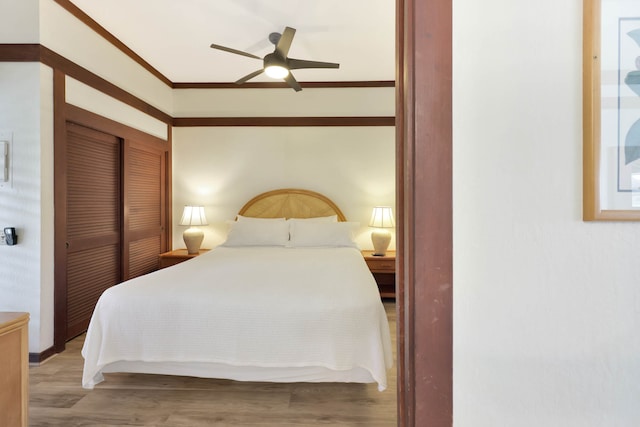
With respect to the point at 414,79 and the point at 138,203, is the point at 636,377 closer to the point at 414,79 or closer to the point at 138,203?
the point at 414,79

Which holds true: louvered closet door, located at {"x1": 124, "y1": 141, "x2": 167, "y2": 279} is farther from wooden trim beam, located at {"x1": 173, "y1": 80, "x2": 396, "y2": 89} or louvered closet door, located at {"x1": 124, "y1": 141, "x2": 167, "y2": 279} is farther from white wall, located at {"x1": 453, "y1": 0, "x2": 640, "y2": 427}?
white wall, located at {"x1": 453, "y1": 0, "x2": 640, "y2": 427}

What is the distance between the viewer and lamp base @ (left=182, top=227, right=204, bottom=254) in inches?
158

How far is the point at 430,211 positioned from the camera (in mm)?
612

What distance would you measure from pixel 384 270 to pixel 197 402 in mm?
2388

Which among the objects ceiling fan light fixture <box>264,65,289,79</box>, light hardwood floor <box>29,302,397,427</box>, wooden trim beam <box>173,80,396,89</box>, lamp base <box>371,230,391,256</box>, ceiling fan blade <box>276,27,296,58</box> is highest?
wooden trim beam <box>173,80,396,89</box>

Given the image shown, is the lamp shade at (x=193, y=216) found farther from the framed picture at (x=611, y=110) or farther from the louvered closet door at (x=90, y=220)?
the framed picture at (x=611, y=110)

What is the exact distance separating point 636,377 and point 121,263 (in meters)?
3.96

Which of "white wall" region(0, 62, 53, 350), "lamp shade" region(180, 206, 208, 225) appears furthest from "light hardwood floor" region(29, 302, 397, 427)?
"lamp shade" region(180, 206, 208, 225)

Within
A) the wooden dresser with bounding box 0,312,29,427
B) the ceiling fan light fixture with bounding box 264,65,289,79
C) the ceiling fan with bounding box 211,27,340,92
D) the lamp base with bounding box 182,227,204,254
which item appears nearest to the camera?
the wooden dresser with bounding box 0,312,29,427

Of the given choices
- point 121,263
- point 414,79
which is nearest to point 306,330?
point 414,79

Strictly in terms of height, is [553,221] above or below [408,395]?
above

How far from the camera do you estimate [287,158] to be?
4320mm

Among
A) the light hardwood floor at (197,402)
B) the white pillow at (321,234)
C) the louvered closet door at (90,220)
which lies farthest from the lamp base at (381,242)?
the louvered closet door at (90,220)

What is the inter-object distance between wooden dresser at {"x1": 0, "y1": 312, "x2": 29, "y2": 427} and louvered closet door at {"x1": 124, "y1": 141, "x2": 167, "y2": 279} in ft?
8.01
